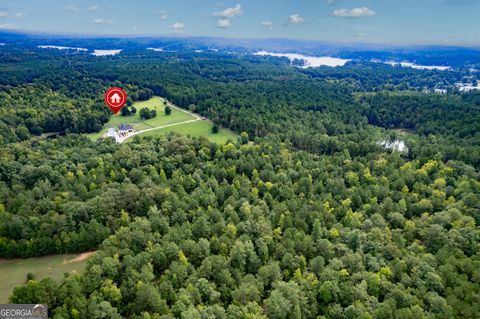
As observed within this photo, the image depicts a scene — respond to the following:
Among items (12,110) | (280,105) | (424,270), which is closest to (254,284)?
(424,270)

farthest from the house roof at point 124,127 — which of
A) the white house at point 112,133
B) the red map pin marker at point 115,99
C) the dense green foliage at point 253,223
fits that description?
the red map pin marker at point 115,99

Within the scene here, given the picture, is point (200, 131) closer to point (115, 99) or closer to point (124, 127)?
point (124, 127)

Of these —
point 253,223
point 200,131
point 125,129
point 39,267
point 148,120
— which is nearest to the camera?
point 253,223

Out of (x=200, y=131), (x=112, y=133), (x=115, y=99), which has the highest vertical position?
(x=115, y=99)

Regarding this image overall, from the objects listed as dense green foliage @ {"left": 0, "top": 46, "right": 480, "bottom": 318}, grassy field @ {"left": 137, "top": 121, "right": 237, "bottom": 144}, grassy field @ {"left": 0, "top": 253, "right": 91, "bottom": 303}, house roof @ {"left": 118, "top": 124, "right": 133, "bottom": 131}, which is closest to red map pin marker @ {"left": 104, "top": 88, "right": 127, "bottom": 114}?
dense green foliage @ {"left": 0, "top": 46, "right": 480, "bottom": 318}

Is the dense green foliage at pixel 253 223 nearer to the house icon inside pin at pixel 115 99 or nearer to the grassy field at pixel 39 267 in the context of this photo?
the grassy field at pixel 39 267

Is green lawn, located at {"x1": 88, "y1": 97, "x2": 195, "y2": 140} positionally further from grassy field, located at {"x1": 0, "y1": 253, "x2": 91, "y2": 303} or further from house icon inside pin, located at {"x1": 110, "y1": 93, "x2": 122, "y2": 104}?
grassy field, located at {"x1": 0, "y1": 253, "x2": 91, "y2": 303}

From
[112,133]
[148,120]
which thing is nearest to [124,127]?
[112,133]

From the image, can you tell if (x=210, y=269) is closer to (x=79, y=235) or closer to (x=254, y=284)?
(x=254, y=284)
